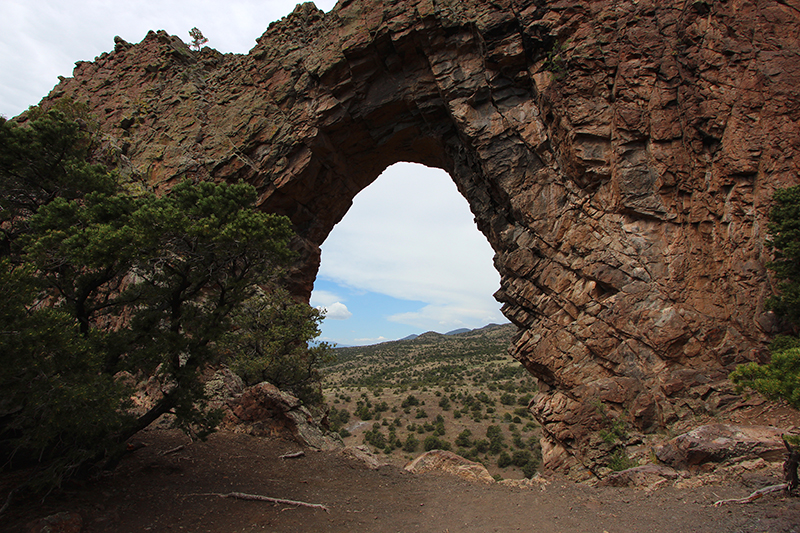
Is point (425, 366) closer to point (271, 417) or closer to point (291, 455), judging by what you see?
point (271, 417)

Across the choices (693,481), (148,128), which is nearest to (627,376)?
(693,481)

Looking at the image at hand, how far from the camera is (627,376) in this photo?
13461mm

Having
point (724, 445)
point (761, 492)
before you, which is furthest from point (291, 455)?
point (724, 445)

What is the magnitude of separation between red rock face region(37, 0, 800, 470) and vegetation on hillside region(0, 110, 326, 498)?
8.45 meters

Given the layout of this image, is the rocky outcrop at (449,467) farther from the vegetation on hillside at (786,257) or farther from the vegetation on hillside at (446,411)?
the vegetation on hillside at (446,411)

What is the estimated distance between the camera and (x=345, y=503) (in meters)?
9.24

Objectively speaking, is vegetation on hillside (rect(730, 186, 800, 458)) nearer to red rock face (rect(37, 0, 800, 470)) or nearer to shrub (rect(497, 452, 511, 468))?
red rock face (rect(37, 0, 800, 470))

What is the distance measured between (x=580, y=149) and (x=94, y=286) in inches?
706

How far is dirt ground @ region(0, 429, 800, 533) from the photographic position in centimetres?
706

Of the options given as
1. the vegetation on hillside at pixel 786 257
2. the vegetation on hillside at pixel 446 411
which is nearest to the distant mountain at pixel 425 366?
the vegetation on hillside at pixel 446 411

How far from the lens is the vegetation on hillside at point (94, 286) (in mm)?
5898

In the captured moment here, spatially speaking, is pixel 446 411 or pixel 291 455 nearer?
pixel 291 455

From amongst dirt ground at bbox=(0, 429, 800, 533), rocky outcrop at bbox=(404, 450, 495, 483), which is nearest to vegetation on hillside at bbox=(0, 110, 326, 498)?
dirt ground at bbox=(0, 429, 800, 533)

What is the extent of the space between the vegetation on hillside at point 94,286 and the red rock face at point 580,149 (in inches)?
333
